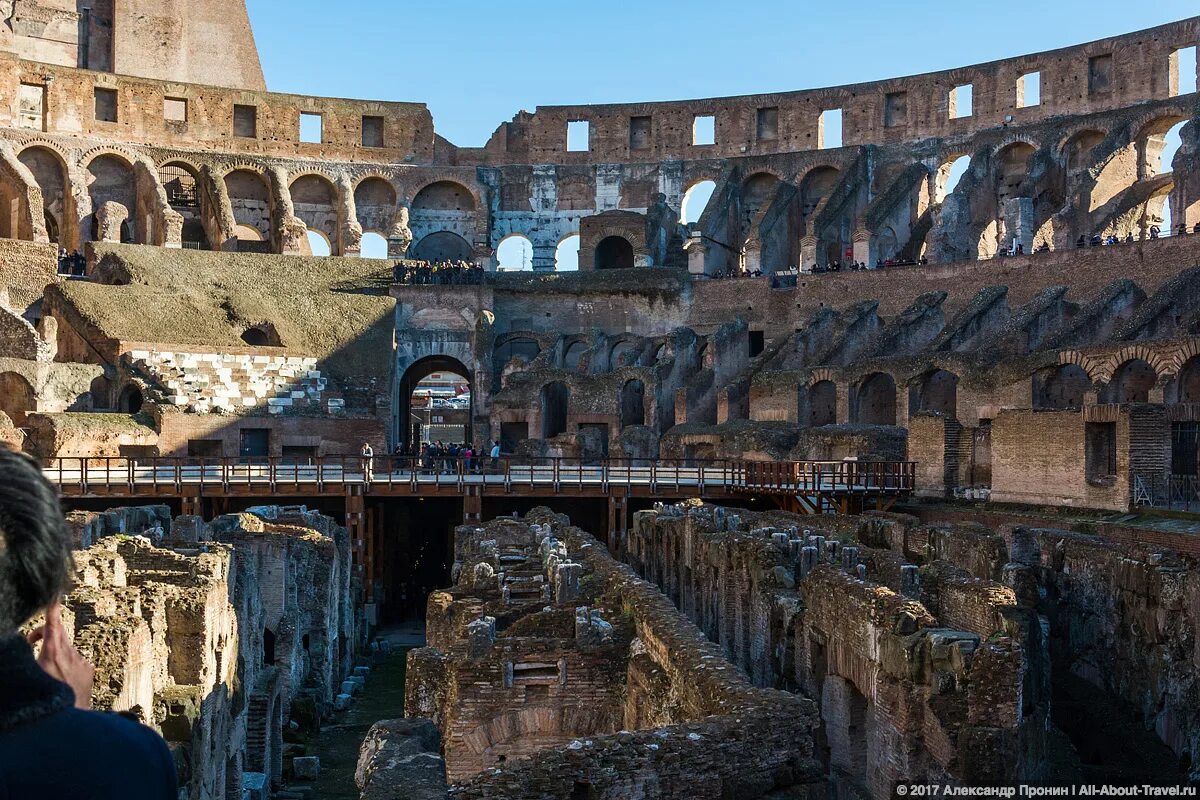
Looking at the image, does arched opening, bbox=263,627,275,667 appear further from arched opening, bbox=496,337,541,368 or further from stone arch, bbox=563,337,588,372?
arched opening, bbox=496,337,541,368

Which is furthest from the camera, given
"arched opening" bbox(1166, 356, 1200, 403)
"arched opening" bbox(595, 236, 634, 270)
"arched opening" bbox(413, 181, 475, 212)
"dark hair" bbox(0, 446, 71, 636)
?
"arched opening" bbox(413, 181, 475, 212)

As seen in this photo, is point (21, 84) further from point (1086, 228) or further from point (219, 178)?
point (1086, 228)

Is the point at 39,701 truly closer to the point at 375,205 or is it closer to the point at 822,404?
the point at 822,404

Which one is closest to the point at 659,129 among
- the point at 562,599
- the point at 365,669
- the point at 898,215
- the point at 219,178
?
the point at 898,215

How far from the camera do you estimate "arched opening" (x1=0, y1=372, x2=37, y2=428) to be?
→ 33.0 m

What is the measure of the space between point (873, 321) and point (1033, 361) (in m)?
10.00

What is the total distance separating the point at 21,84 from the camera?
46531mm

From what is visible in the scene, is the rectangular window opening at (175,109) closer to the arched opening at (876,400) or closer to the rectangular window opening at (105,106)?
the rectangular window opening at (105,106)

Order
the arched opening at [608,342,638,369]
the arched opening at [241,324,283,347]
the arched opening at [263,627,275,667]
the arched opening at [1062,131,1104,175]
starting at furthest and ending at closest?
the arched opening at [1062,131,1104,175] → the arched opening at [608,342,638,369] → the arched opening at [241,324,283,347] → the arched opening at [263,627,275,667]

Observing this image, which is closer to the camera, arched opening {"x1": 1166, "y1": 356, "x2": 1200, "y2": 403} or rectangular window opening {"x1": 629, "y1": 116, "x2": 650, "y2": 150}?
arched opening {"x1": 1166, "y1": 356, "x2": 1200, "y2": 403}

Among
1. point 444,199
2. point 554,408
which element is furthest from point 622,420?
point 444,199

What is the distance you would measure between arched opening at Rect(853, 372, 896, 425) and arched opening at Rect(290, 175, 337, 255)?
25.0m

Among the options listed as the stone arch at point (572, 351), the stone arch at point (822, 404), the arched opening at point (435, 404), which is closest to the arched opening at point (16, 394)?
the arched opening at point (435, 404)

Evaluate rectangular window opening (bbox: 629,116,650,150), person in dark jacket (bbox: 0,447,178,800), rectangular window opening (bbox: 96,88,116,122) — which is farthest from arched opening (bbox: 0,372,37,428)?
person in dark jacket (bbox: 0,447,178,800)
